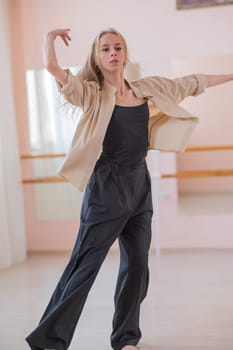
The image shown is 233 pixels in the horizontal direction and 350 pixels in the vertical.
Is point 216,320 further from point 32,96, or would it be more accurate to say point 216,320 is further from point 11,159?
point 32,96

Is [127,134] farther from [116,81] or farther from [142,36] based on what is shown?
[142,36]

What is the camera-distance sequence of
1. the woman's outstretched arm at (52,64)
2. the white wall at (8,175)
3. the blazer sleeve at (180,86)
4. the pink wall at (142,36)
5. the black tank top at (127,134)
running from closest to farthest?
the woman's outstretched arm at (52,64)
the black tank top at (127,134)
the blazer sleeve at (180,86)
the white wall at (8,175)
the pink wall at (142,36)

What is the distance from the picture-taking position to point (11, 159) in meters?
3.34

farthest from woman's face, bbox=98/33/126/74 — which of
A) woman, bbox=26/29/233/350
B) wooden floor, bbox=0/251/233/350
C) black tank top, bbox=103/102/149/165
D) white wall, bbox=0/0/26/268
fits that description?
white wall, bbox=0/0/26/268

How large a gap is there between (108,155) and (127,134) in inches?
4.4

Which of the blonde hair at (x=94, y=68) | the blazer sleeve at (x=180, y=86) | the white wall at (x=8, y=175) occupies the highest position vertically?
the blonde hair at (x=94, y=68)

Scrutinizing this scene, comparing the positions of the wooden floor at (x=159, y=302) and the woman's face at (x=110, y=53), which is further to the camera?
the wooden floor at (x=159, y=302)

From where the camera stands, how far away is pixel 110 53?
1.67 m

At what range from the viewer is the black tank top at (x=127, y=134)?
1699mm

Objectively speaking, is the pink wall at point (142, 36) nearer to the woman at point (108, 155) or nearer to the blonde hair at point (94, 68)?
the woman at point (108, 155)

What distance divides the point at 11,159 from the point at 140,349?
1.83 metres

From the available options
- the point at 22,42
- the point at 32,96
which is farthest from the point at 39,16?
the point at 32,96

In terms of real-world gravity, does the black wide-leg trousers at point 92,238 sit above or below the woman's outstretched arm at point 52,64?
below

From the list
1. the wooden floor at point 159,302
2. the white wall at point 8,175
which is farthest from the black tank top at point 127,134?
the white wall at point 8,175
